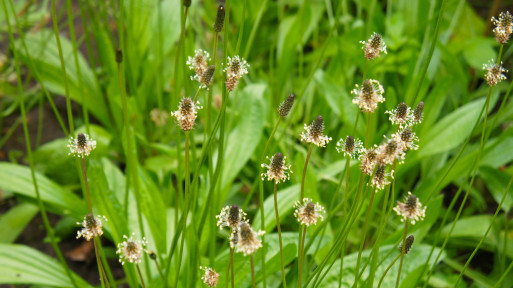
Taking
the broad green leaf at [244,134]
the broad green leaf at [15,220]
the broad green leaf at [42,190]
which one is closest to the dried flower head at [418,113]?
the broad green leaf at [244,134]

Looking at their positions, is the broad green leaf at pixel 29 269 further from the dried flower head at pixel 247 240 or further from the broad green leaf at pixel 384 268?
the dried flower head at pixel 247 240

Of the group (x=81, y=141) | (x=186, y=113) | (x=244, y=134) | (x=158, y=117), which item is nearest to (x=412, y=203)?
(x=186, y=113)

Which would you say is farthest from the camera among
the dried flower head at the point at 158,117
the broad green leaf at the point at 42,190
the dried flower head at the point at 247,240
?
the dried flower head at the point at 158,117

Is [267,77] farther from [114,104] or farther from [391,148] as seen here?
[391,148]

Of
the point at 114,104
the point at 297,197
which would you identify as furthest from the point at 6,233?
the point at 297,197

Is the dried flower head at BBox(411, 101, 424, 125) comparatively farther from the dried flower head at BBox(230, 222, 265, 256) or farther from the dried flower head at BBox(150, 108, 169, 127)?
the dried flower head at BBox(150, 108, 169, 127)

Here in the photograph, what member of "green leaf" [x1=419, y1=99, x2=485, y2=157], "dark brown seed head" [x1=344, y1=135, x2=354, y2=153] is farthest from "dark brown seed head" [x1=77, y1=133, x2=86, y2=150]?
"green leaf" [x1=419, y1=99, x2=485, y2=157]
